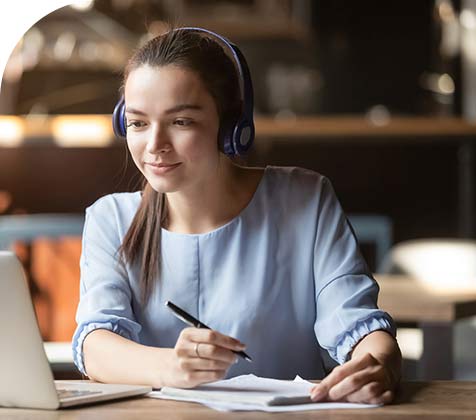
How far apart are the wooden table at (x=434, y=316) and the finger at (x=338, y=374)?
1040 mm

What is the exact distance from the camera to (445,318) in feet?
7.97

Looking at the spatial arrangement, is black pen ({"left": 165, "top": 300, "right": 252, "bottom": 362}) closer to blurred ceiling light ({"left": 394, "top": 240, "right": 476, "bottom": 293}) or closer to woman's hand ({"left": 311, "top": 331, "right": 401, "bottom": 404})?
woman's hand ({"left": 311, "top": 331, "right": 401, "bottom": 404})

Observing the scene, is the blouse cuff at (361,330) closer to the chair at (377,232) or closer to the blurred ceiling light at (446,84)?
the chair at (377,232)

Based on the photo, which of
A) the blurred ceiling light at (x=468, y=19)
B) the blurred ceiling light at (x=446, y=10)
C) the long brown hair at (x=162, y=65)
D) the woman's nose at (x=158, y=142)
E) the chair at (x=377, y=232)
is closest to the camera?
the woman's nose at (x=158, y=142)

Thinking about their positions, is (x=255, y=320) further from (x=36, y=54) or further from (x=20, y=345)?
(x=36, y=54)

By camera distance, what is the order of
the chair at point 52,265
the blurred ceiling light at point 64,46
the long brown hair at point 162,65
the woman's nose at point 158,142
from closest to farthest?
the woman's nose at point 158,142
the long brown hair at point 162,65
the chair at point 52,265
the blurred ceiling light at point 64,46

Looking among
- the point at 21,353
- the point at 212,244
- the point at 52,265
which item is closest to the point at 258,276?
the point at 212,244

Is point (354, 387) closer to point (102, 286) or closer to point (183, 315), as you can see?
point (183, 315)

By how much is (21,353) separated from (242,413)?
277mm

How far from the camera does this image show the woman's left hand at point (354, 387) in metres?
1.35

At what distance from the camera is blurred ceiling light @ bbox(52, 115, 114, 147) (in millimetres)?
5031

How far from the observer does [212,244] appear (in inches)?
69.7

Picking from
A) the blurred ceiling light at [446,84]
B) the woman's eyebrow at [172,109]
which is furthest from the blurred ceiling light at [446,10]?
the woman's eyebrow at [172,109]

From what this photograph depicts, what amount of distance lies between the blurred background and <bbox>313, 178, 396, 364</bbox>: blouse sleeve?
29.1 inches
